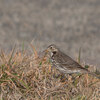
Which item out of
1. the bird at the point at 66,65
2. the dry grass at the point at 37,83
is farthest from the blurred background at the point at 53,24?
the dry grass at the point at 37,83

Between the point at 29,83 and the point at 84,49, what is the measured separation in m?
7.10

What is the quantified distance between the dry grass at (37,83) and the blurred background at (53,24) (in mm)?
5302

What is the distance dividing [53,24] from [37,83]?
33.1ft

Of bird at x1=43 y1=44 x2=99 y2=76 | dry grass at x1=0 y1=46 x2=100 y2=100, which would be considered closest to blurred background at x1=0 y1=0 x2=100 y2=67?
bird at x1=43 y1=44 x2=99 y2=76

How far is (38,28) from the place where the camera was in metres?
16.5

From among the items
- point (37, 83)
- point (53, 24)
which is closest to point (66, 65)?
point (37, 83)

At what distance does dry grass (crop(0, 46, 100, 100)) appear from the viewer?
23.7ft

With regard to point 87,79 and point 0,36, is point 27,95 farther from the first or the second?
point 0,36

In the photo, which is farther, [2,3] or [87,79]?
[2,3]

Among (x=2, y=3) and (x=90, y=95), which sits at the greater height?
(x=2, y=3)

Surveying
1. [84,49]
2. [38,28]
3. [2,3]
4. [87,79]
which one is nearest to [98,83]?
[87,79]

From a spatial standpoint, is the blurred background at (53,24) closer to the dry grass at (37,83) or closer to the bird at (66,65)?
the bird at (66,65)

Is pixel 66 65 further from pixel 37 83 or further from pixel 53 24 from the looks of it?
pixel 53 24

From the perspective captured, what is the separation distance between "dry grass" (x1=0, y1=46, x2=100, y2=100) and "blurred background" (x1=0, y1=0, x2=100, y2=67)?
530cm
